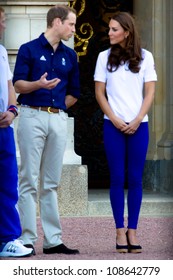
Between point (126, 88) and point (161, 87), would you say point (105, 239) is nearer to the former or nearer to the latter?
point (126, 88)

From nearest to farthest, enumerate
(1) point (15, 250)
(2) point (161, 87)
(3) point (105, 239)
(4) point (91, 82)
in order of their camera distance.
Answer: (1) point (15, 250) < (3) point (105, 239) < (2) point (161, 87) < (4) point (91, 82)

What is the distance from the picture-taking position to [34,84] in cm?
927

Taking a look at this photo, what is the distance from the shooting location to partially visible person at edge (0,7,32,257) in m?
9.14

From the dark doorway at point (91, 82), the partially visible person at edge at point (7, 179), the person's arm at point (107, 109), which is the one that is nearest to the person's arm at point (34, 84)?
the partially visible person at edge at point (7, 179)

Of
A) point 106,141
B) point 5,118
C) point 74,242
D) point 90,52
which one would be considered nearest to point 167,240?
point 74,242

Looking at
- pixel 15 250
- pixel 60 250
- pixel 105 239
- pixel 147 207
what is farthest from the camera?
pixel 147 207

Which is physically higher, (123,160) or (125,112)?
(125,112)

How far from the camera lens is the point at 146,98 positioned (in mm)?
9609

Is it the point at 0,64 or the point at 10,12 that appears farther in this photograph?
the point at 10,12

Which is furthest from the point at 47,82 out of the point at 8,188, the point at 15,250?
the point at 15,250

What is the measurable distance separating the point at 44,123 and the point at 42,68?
43cm

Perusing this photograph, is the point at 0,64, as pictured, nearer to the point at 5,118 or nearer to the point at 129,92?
the point at 5,118

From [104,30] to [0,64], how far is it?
250 inches

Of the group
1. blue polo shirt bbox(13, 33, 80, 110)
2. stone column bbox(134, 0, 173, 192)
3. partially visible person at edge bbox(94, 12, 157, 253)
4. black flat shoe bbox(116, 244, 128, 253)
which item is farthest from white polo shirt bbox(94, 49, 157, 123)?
stone column bbox(134, 0, 173, 192)
